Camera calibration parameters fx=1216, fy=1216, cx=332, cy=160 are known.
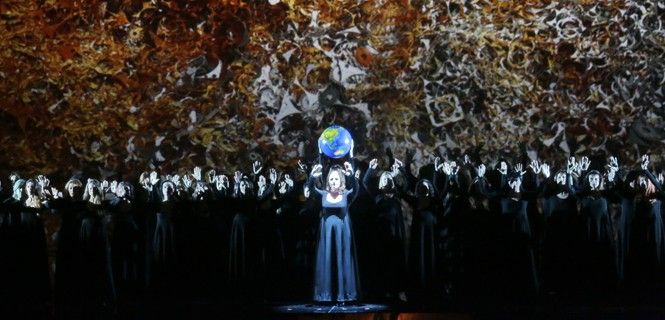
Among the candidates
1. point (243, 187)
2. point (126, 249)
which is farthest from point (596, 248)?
point (126, 249)

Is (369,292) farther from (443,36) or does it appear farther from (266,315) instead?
(443,36)

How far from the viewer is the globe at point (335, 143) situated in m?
9.60

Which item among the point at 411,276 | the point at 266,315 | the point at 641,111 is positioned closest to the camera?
the point at 266,315

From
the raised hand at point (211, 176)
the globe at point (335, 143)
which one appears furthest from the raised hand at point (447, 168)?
the raised hand at point (211, 176)

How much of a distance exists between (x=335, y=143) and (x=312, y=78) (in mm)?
1285

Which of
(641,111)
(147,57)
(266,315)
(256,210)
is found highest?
(147,57)

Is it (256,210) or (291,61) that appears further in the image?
(291,61)

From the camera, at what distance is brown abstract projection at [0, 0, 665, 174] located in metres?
10.5

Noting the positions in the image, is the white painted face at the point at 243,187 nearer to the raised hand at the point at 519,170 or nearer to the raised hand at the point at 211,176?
the raised hand at the point at 211,176

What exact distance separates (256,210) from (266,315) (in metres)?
1.04

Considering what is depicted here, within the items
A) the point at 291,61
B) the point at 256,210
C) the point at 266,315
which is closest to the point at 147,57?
the point at 291,61

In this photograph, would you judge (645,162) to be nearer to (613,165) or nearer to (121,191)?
(613,165)

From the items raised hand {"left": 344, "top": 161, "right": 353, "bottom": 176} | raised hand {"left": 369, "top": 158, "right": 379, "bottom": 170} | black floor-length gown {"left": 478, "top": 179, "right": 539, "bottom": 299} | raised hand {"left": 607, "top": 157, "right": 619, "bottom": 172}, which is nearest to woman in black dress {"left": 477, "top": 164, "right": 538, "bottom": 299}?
black floor-length gown {"left": 478, "top": 179, "right": 539, "bottom": 299}

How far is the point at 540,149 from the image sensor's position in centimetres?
1042
